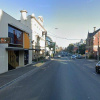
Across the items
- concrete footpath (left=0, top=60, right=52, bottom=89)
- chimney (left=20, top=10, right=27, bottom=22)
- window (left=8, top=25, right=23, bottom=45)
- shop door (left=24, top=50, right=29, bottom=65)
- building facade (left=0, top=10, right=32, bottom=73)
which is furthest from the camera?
chimney (left=20, top=10, right=27, bottom=22)

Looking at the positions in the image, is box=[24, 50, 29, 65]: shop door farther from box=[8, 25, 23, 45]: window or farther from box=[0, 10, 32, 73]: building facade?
box=[8, 25, 23, 45]: window

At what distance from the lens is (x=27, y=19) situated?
32438 millimetres

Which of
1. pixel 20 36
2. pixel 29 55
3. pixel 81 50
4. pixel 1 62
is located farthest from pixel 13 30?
pixel 81 50

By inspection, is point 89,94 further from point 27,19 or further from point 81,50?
point 81,50

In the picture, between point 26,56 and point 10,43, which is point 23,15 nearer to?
point 26,56

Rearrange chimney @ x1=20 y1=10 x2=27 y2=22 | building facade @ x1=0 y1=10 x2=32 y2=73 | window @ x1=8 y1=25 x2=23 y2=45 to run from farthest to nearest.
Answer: chimney @ x1=20 y1=10 x2=27 y2=22 → window @ x1=8 y1=25 x2=23 y2=45 → building facade @ x1=0 y1=10 x2=32 y2=73

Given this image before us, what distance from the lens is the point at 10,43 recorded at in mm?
16484

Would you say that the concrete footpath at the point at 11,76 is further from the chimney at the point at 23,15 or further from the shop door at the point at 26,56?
the chimney at the point at 23,15

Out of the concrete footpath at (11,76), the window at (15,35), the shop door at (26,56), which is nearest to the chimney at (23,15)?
the shop door at (26,56)

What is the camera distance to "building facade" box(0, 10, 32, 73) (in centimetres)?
1446

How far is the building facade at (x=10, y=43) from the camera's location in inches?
569

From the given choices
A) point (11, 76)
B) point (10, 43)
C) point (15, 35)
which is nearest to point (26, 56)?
point (15, 35)

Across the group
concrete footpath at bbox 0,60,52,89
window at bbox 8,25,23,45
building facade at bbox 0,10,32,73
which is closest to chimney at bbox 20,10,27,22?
building facade at bbox 0,10,32,73

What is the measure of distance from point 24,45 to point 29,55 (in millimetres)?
4298
